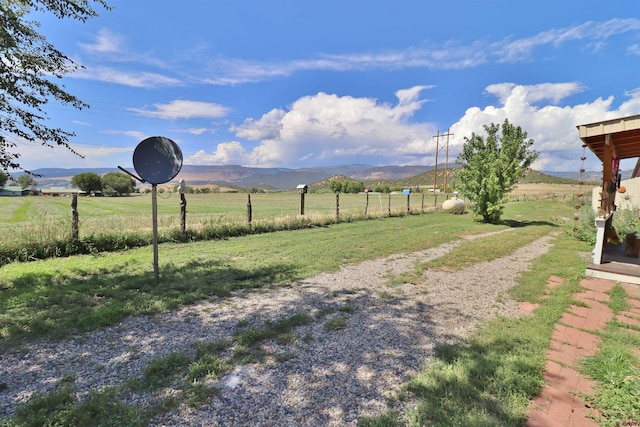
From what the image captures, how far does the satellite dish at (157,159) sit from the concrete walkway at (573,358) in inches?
240

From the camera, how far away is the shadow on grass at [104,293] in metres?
3.70

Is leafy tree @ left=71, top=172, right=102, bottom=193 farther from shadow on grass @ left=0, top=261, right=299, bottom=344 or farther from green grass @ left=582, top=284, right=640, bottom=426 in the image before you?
green grass @ left=582, top=284, right=640, bottom=426

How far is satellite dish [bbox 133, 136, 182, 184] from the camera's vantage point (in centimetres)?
564

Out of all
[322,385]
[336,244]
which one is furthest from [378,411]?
[336,244]

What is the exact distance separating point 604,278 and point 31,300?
33.0ft

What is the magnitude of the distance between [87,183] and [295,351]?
87778 millimetres

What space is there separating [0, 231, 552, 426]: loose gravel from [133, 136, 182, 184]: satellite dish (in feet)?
8.85

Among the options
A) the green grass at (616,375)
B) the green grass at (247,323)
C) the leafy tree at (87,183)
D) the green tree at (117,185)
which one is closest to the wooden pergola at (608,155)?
the green grass at (247,323)

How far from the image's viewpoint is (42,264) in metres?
6.59

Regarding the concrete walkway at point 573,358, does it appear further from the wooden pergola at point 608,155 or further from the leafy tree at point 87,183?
the leafy tree at point 87,183

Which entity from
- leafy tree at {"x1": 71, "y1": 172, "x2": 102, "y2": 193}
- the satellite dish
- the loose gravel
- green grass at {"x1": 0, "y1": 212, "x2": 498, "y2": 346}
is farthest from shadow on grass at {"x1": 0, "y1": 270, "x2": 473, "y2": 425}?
leafy tree at {"x1": 71, "y1": 172, "x2": 102, "y2": 193}

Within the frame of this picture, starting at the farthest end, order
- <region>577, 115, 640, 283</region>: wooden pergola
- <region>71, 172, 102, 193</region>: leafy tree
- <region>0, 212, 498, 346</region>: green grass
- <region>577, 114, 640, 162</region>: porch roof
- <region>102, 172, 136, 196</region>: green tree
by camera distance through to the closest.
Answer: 1. <region>71, 172, 102, 193</region>: leafy tree
2. <region>102, 172, 136, 196</region>: green tree
3. <region>577, 115, 640, 283</region>: wooden pergola
4. <region>577, 114, 640, 162</region>: porch roof
5. <region>0, 212, 498, 346</region>: green grass

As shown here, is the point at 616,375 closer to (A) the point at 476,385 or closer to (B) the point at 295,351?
(A) the point at 476,385

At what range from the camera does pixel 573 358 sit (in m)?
2.98
